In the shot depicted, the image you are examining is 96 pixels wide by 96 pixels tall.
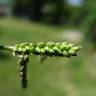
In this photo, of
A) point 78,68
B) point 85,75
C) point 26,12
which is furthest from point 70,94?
point 26,12

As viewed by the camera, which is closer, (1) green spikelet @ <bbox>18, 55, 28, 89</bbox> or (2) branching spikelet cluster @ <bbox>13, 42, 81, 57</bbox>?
(2) branching spikelet cluster @ <bbox>13, 42, 81, 57</bbox>

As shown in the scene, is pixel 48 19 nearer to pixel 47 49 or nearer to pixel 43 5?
pixel 43 5

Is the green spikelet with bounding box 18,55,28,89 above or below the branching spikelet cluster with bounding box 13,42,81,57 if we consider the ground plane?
above

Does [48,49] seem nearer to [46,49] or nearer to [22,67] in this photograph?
[46,49]

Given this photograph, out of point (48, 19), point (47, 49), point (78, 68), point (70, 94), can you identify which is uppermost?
point (48, 19)

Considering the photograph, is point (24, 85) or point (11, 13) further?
point (11, 13)

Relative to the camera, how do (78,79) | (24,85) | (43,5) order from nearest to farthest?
(24,85) → (78,79) → (43,5)

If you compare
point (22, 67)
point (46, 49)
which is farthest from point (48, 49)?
point (22, 67)

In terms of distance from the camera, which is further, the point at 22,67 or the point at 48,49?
the point at 22,67
